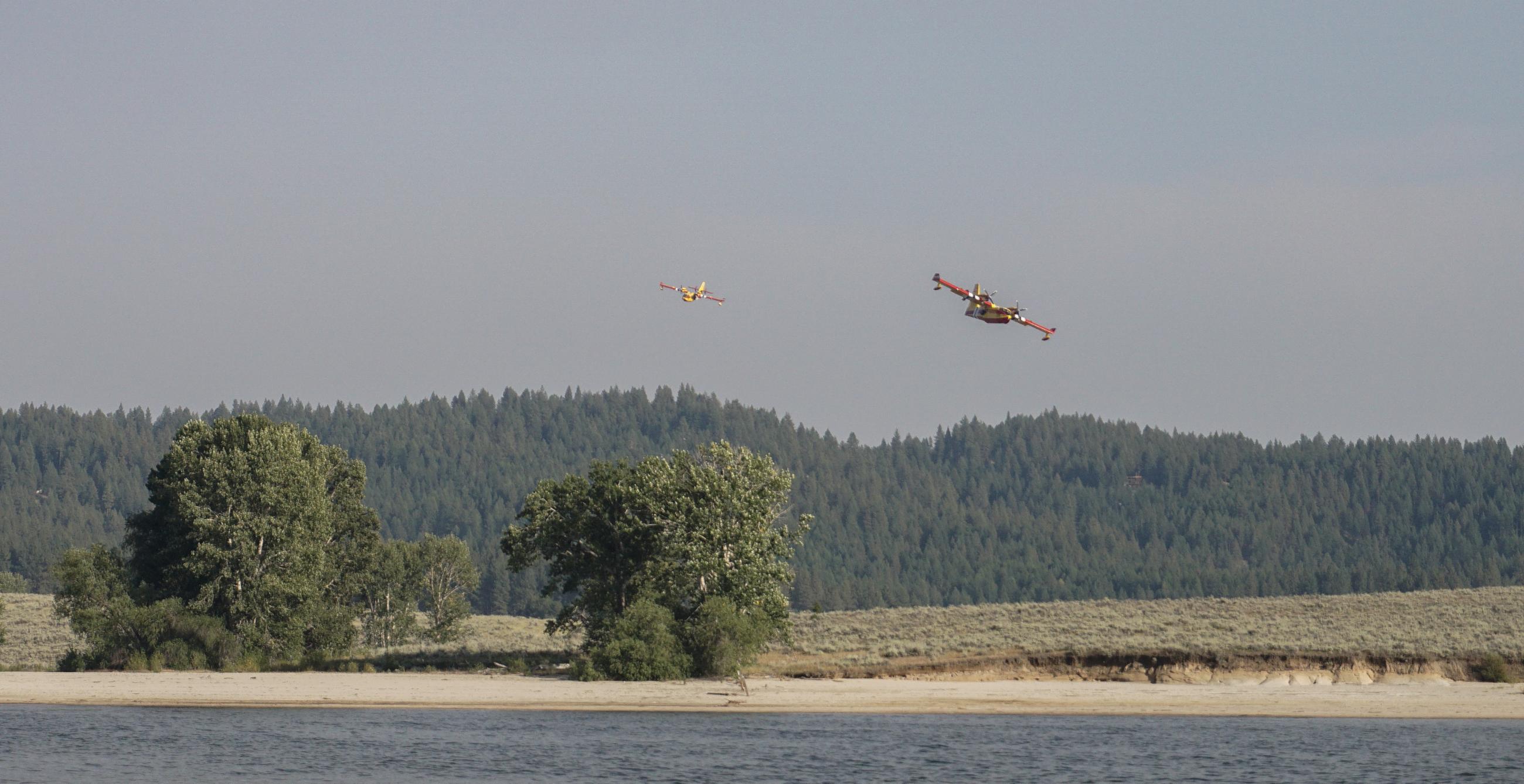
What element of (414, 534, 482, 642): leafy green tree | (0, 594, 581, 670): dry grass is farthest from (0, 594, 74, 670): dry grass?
(414, 534, 482, 642): leafy green tree

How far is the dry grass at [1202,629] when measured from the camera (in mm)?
52250

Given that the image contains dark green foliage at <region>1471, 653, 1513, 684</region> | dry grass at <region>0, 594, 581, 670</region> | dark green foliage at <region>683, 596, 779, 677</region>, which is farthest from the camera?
dry grass at <region>0, 594, 581, 670</region>

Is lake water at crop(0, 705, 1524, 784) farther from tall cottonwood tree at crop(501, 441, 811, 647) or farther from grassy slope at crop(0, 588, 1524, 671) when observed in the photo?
grassy slope at crop(0, 588, 1524, 671)

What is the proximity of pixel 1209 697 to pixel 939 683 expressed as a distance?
28.5 ft

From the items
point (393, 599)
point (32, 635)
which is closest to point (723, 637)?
point (393, 599)

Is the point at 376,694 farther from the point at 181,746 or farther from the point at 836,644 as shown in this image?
the point at 836,644

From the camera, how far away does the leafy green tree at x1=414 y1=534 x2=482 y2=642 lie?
258ft

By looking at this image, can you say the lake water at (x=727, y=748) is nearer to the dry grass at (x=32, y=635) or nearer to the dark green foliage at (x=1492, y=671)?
the dark green foliage at (x=1492, y=671)

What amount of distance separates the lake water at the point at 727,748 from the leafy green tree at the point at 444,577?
103 feet

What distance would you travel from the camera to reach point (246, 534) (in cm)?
5634

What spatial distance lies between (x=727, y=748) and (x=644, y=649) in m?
11.9

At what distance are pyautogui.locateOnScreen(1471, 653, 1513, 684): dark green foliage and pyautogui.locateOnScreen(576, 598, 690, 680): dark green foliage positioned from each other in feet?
84.5

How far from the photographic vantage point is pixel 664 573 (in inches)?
2063

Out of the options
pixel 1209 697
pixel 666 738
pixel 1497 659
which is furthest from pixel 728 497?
pixel 1497 659
